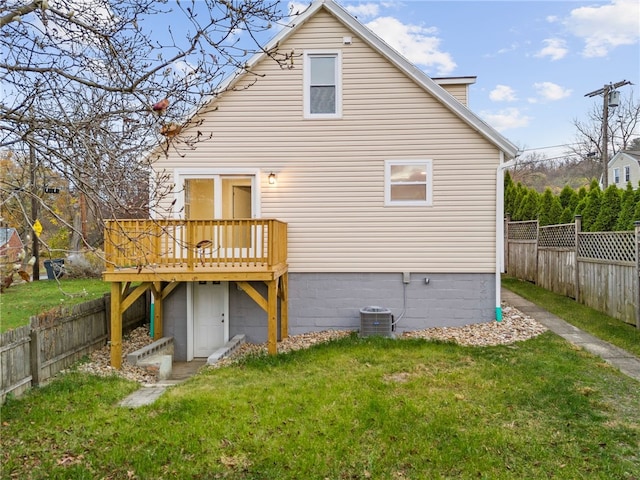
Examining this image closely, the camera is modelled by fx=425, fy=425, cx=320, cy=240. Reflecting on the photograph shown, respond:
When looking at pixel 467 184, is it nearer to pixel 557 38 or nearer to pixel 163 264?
pixel 163 264

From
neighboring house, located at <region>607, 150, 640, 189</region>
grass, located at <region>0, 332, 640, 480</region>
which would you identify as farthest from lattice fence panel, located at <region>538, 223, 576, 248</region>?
neighboring house, located at <region>607, 150, 640, 189</region>

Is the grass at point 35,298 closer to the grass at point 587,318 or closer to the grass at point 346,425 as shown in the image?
the grass at point 346,425

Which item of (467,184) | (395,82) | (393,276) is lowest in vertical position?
(393,276)

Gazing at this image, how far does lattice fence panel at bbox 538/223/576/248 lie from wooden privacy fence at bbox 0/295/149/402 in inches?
460

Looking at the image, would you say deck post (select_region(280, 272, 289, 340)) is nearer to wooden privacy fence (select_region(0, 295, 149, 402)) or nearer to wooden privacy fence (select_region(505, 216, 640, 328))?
wooden privacy fence (select_region(0, 295, 149, 402))

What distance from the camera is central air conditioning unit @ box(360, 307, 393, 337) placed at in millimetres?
8719

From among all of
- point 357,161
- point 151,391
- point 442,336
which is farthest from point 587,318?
point 151,391

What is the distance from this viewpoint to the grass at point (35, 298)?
10.7 meters

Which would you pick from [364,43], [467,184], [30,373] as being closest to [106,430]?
[30,373]

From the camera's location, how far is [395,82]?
30.4 ft

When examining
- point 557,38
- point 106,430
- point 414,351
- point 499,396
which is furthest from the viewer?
point 557,38

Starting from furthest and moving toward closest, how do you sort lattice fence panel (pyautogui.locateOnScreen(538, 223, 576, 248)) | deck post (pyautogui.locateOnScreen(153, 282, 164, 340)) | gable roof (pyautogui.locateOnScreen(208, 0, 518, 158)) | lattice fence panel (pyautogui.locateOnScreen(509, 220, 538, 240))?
lattice fence panel (pyautogui.locateOnScreen(509, 220, 538, 240))
lattice fence panel (pyautogui.locateOnScreen(538, 223, 576, 248))
deck post (pyautogui.locateOnScreen(153, 282, 164, 340))
gable roof (pyautogui.locateOnScreen(208, 0, 518, 158))

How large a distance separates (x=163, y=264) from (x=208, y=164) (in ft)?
8.69

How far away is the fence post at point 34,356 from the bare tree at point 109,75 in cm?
314
